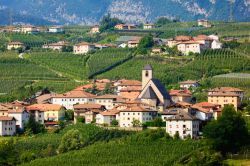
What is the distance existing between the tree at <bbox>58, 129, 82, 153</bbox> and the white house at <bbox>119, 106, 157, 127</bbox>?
5.64m

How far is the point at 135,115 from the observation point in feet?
239

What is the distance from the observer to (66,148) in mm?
67812

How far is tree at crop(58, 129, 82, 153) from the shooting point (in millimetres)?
67750

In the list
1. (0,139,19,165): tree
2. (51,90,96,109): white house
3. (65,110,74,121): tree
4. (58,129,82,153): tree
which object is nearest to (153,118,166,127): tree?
(58,129,82,153): tree

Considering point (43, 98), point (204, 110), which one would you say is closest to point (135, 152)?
point (204, 110)

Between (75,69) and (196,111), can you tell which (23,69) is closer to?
(75,69)

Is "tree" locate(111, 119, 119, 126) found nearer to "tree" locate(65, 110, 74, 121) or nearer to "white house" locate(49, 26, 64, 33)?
"tree" locate(65, 110, 74, 121)

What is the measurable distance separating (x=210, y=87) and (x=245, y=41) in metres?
21.7

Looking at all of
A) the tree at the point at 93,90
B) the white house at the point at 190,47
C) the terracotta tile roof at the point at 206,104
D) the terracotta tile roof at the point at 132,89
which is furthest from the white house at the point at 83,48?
the terracotta tile roof at the point at 206,104

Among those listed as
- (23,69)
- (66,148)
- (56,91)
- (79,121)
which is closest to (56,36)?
(23,69)

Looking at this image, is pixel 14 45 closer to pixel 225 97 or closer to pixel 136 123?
A: pixel 225 97

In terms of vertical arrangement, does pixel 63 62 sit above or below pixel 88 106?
above

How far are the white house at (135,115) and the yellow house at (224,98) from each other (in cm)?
671

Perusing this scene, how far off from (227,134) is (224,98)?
13.5 metres
